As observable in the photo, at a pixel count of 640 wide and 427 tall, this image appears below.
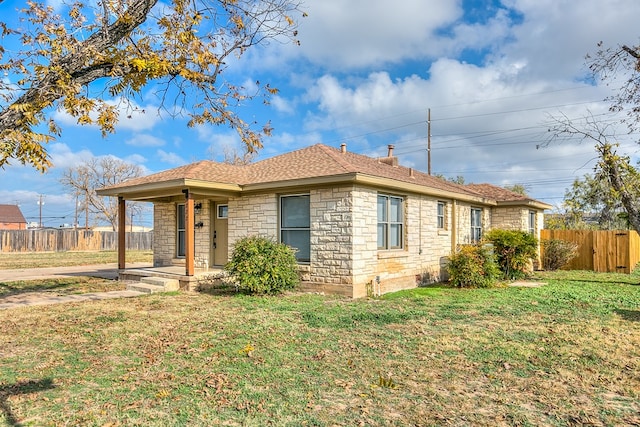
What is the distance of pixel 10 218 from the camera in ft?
198

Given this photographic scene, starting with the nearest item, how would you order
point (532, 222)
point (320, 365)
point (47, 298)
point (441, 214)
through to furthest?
1. point (320, 365)
2. point (47, 298)
3. point (441, 214)
4. point (532, 222)

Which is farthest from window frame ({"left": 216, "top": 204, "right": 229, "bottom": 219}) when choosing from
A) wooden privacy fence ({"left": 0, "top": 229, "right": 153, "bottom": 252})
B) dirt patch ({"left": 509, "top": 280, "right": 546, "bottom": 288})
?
wooden privacy fence ({"left": 0, "top": 229, "right": 153, "bottom": 252})

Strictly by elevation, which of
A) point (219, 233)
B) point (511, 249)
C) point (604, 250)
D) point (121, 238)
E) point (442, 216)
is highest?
point (442, 216)

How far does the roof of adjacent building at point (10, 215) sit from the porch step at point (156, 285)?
6164cm

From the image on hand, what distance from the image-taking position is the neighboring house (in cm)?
5953

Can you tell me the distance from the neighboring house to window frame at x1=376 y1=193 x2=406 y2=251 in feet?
217

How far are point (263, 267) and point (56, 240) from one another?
2932 cm

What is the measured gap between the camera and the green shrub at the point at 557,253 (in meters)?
17.1

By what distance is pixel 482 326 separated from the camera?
6.99 m

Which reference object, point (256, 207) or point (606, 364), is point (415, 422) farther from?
point (256, 207)

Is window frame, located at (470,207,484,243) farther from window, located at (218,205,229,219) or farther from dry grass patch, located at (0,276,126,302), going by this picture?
dry grass patch, located at (0,276,126,302)

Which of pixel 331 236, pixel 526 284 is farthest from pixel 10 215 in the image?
pixel 526 284

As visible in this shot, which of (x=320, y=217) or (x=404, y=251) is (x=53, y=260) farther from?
(x=404, y=251)

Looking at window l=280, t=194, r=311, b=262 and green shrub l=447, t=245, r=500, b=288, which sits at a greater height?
window l=280, t=194, r=311, b=262
